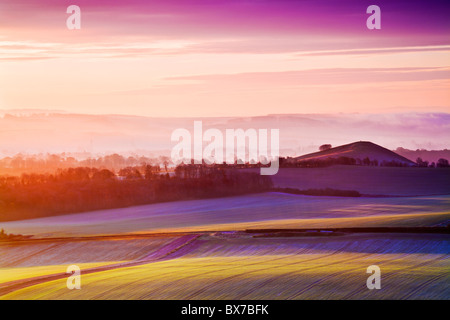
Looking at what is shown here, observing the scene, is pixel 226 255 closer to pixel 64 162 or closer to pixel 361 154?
pixel 64 162

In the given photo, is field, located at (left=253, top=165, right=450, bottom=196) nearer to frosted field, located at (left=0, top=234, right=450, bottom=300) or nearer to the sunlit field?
the sunlit field

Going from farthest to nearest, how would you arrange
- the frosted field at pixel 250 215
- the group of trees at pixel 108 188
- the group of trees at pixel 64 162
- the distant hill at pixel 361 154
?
the distant hill at pixel 361 154
the group of trees at pixel 64 162
the group of trees at pixel 108 188
the frosted field at pixel 250 215

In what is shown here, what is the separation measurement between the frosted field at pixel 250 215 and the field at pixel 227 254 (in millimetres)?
57

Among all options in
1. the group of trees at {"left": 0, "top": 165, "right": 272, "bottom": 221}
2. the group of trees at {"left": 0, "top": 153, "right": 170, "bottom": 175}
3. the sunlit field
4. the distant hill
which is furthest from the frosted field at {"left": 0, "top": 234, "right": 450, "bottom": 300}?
the distant hill

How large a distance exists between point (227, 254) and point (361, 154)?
26.7 m

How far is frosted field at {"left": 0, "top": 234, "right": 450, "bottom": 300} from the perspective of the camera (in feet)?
51.2

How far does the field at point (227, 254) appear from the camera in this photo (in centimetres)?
1592

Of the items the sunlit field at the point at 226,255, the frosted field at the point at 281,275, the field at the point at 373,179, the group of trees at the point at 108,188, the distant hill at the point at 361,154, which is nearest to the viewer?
the frosted field at the point at 281,275

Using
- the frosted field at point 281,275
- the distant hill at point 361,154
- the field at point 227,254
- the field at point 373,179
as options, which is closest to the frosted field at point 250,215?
the field at point 227,254

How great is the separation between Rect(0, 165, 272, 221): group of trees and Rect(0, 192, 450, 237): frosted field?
34.7 inches

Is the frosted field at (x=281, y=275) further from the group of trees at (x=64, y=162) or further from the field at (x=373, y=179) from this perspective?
the field at (x=373, y=179)

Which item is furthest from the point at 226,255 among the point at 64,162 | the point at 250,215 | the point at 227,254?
the point at 64,162

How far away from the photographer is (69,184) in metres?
38.0

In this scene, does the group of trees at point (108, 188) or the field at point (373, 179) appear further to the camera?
the field at point (373, 179)
